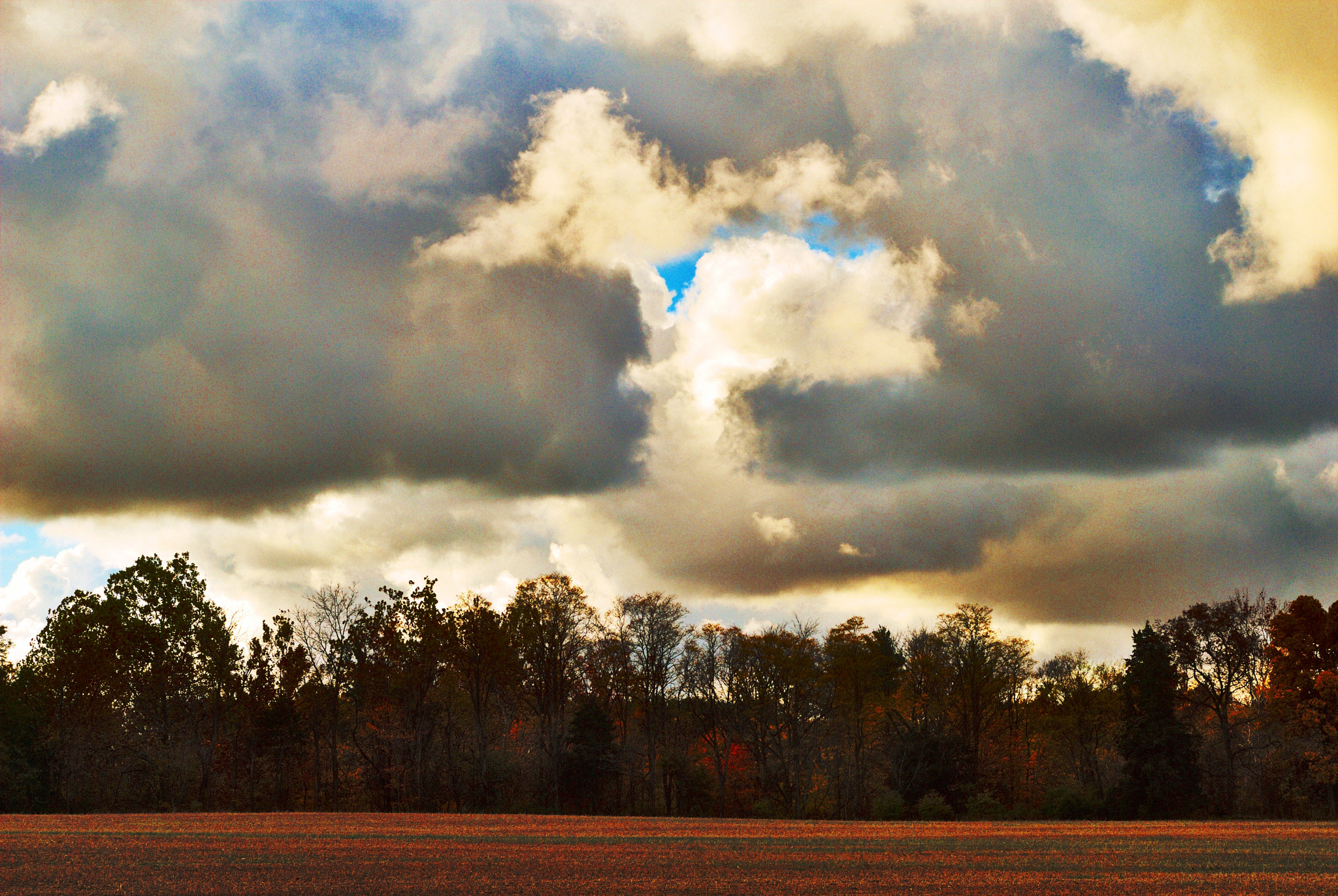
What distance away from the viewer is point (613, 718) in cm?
8800

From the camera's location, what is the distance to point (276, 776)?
85.2 m

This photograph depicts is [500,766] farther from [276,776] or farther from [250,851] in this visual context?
[250,851]

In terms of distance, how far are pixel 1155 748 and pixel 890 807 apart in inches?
749

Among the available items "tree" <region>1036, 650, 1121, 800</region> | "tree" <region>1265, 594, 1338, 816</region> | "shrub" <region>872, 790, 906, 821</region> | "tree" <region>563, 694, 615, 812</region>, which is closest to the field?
"tree" <region>1265, 594, 1338, 816</region>

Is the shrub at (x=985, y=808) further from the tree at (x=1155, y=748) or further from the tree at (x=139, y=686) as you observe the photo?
the tree at (x=139, y=686)

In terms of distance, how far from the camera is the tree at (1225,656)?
83125mm

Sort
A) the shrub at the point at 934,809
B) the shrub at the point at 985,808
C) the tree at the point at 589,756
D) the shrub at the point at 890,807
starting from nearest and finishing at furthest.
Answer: the shrub at the point at 934,809 < the shrub at the point at 985,808 < the shrub at the point at 890,807 < the tree at the point at 589,756

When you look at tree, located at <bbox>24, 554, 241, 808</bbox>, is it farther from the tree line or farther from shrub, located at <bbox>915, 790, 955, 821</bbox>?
shrub, located at <bbox>915, 790, 955, 821</bbox>

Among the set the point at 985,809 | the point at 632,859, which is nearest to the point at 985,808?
the point at 985,809

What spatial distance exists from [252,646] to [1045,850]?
217 ft

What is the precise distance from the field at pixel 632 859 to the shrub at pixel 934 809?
20.0 m

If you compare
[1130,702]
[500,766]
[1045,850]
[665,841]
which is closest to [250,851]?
[665,841]

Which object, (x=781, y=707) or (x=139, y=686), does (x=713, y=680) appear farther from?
(x=139, y=686)

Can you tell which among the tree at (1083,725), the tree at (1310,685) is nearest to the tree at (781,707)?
the tree at (1083,725)
